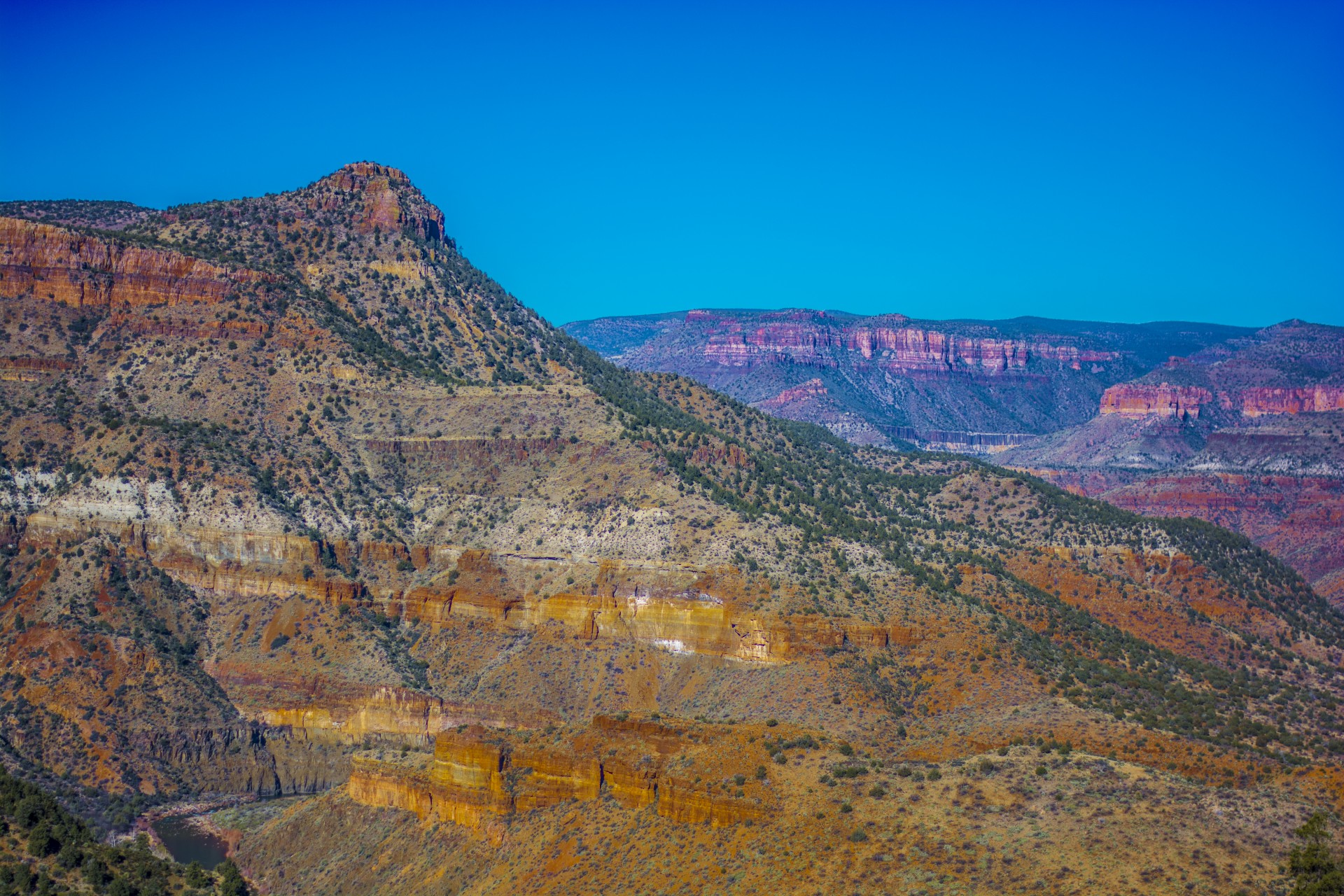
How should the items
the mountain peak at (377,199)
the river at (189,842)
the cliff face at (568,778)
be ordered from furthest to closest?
the mountain peak at (377,199), the river at (189,842), the cliff face at (568,778)

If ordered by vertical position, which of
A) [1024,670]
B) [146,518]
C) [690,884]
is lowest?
[690,884]

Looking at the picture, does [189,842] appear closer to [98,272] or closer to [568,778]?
[568,778]

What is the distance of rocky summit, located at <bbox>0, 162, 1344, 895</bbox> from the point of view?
202 feet

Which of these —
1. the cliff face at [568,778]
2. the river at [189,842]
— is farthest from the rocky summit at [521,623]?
the river at [189,842]

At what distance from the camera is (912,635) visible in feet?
291

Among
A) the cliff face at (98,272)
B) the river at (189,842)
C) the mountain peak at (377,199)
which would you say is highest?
the mountain peak at (377,199)

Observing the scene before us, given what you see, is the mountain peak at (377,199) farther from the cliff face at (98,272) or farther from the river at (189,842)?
the river at (189,842)

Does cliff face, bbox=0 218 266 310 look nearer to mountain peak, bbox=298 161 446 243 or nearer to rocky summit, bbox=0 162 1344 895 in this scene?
rocky summit, bbox=0 162 1344 895

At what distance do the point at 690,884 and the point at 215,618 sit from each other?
5787cm

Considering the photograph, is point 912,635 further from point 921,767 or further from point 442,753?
point 442,753

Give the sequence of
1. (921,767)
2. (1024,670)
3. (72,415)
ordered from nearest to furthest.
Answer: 1. (921,767)
2. (1024,670)
3. (72,415)

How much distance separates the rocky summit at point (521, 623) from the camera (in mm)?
61688

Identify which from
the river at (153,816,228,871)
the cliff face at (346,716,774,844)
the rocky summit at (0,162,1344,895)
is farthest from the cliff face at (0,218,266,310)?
the cliff face at (346,716,774,844)

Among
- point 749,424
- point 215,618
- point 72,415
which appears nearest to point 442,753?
point 215,618
